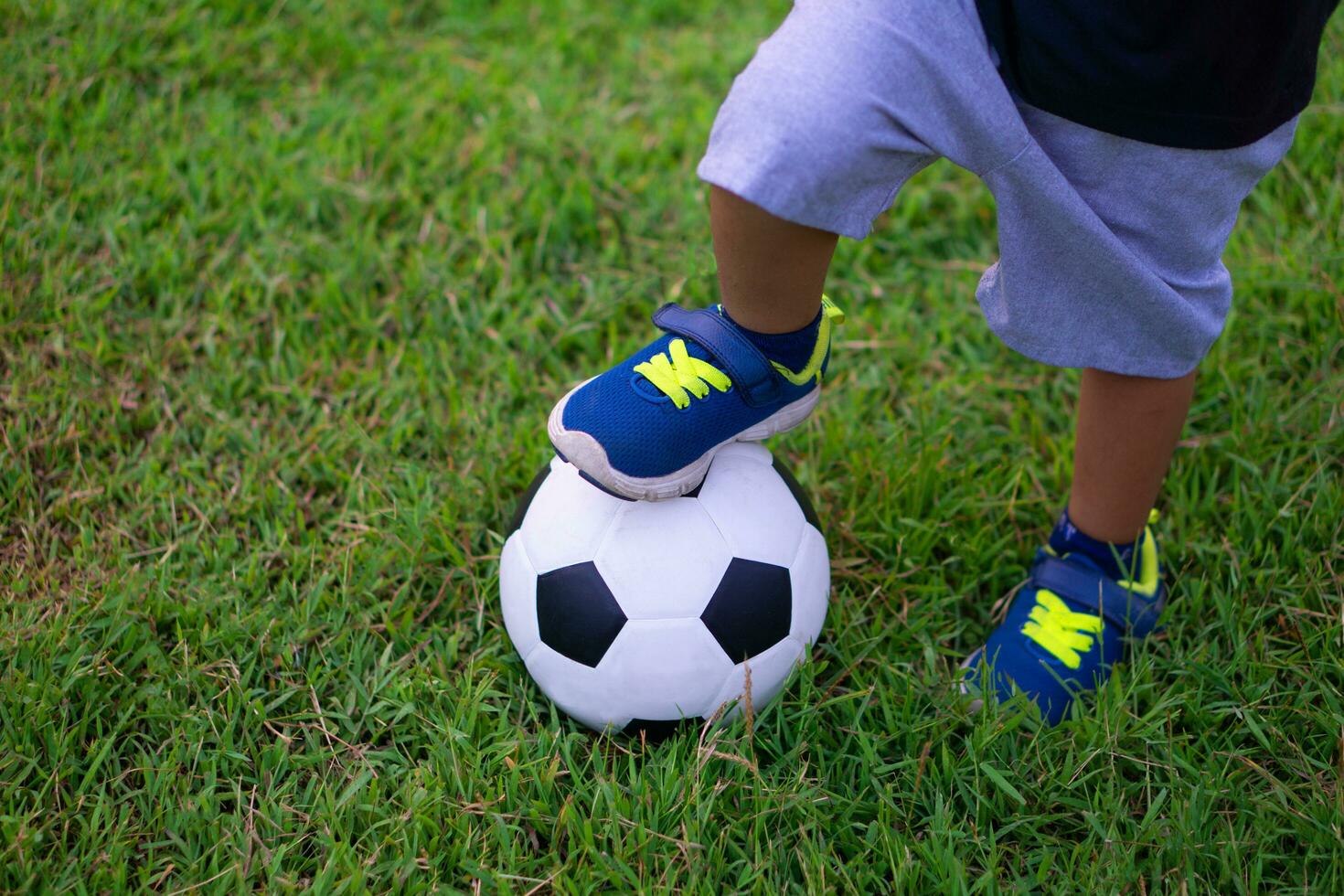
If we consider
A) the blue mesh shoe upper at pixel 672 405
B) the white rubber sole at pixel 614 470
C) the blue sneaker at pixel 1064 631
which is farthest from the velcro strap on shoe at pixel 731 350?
the blue sneaker at pixel 1064 631

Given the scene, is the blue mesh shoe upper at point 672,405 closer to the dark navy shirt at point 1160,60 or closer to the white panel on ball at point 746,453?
the white panel on ball at point 746,453

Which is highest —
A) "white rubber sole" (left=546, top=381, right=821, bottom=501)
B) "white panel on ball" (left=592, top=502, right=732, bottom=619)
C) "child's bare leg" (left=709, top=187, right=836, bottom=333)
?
"child's bare leg" (left=709, top=187, right=836, bottom=333)

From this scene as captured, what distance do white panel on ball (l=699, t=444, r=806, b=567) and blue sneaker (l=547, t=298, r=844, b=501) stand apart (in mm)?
64

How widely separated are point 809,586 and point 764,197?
0.67 meters

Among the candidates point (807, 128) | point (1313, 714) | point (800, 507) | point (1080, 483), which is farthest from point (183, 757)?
point (1313, 714)

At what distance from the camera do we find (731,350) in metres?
1.48

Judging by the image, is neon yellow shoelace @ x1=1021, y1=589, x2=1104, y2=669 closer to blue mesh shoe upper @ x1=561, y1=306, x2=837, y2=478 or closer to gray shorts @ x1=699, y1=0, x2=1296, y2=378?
gray shorts @ x1=699, y1=0, x2=1296, y2=378

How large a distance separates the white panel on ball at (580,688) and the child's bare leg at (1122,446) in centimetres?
87

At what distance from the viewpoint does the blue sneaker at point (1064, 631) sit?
1703 millimetres

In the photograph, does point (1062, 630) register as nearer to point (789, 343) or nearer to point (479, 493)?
point (789, 343)

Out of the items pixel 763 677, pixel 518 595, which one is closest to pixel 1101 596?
pixel 763 677

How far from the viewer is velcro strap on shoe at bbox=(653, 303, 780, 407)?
1477 mm

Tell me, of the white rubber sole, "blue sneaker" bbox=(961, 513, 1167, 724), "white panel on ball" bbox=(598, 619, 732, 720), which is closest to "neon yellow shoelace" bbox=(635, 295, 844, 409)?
the white rubber sole

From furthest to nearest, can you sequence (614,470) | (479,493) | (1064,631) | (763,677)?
(479,493) < (1064,631) < (763,677) < (614,470)
